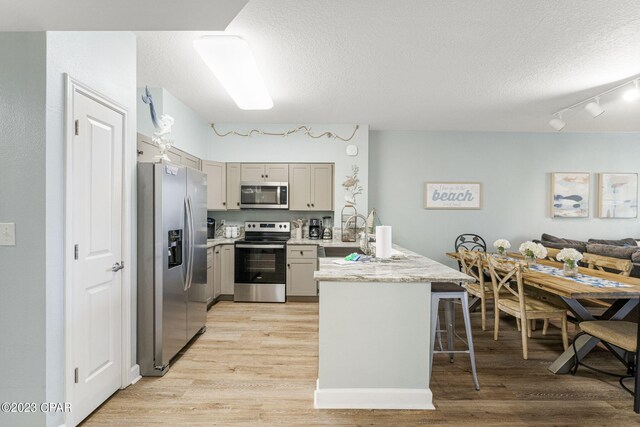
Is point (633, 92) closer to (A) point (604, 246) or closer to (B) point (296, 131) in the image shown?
(A) point (604, 246)

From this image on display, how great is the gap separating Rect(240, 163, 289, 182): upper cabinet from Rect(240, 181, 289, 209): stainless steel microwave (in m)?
0.09

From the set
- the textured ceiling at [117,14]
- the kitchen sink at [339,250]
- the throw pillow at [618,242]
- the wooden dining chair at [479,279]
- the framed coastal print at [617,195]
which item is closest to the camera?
the textured ceiling at [117,14]

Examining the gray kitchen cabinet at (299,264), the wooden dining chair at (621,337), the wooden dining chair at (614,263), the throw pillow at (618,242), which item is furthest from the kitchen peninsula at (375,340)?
the throw pillow at (618,242)

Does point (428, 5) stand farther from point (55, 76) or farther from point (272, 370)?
point (272, 370)

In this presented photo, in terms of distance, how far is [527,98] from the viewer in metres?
3.83

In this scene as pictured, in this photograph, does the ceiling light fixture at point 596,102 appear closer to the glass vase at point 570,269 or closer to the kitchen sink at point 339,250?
the glass vase at point 570,269

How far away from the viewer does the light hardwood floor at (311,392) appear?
6.74 feet

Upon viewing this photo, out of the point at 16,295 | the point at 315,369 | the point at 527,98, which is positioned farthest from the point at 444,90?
the point at 16,295

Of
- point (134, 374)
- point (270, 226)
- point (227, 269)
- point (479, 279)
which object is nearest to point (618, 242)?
point (479, 279)

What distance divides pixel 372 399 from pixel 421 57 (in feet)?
9.09

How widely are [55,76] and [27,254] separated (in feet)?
3.22

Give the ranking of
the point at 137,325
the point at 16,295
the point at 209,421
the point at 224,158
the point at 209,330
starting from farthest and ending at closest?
the point at 224,158 < the point at 209,330 < the point at 137,325 < the point at 209,421 < the point at 16,295

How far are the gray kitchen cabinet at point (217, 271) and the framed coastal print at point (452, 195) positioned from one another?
344cm

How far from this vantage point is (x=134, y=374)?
250cm
